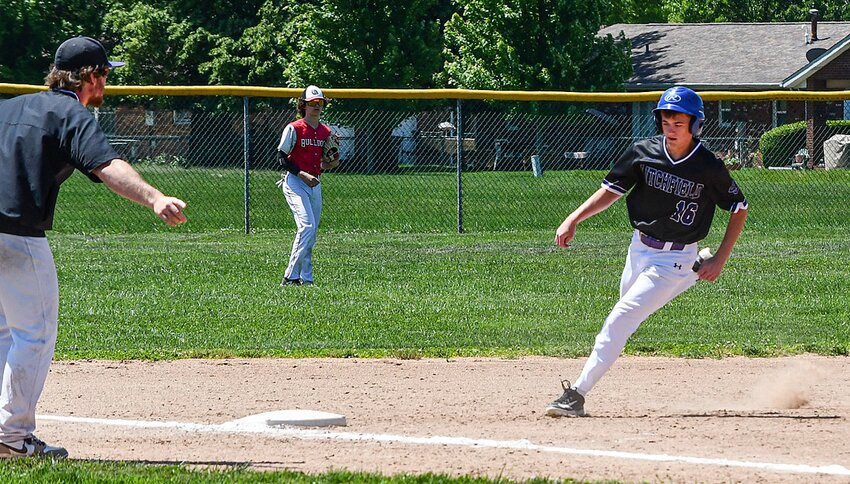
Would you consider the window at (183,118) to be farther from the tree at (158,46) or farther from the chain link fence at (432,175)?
the tree at (158,46)

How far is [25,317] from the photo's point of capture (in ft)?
18.1

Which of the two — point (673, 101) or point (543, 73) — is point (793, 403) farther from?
point (543, 73)

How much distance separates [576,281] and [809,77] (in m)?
29.0

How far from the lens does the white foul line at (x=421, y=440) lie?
561cm

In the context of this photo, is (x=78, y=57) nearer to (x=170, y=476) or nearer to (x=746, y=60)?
(x=170, y=476)

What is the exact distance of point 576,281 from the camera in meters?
13.1

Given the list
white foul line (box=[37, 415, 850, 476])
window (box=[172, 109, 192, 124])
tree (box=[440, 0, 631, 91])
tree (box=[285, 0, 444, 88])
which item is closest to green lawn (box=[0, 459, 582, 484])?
white foul line (box=[37, 415, 850, 476])

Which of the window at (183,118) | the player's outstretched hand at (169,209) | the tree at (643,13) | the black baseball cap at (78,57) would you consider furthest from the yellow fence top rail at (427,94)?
the tree at (643,13)

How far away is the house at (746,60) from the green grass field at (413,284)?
18.0 meters

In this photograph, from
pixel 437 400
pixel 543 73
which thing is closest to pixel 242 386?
pixel 437 400

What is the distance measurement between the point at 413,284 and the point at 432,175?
10.4 meters

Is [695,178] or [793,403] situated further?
[793,403]

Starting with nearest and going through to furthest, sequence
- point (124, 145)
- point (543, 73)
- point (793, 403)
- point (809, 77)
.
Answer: point (793, 403), point (124, 145), point (543, 73), point (809, 77)

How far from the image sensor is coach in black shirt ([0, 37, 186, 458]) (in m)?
5.30
